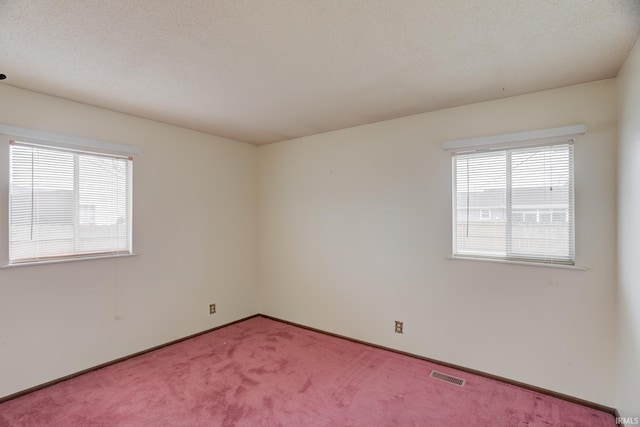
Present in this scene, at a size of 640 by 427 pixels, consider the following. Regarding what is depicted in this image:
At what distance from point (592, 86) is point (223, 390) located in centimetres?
363

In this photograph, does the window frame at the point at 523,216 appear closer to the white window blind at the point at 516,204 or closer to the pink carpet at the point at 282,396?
the white window blind at the point at 516,204

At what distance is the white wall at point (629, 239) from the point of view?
186 centimetres

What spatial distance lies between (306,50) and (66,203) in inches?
95.3

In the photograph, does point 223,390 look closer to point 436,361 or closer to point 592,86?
point 436,361

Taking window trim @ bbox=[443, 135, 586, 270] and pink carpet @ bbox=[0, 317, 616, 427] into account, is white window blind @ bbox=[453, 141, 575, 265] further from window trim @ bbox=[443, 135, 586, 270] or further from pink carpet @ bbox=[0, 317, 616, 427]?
pink carpet @ bbox=[0, 317, 616, 427]

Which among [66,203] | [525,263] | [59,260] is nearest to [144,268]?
[59,260]

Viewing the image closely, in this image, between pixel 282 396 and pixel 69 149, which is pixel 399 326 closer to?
pixel 282 396

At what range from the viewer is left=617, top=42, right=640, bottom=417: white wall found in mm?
1857

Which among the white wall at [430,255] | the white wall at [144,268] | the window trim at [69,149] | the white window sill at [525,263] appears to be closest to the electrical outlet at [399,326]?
the white wall at [430,255]

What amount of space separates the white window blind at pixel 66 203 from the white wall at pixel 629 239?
12.9ft

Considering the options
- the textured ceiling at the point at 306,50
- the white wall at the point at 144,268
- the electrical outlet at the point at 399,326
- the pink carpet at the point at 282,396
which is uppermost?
the textured ceiling at the point at 306,50

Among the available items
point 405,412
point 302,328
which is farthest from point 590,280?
point 302,328

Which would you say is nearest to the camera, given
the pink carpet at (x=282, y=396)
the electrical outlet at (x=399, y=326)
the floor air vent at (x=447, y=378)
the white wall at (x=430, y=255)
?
the pink carpet at (x=282, y=396)

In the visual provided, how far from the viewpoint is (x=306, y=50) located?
1960mm
